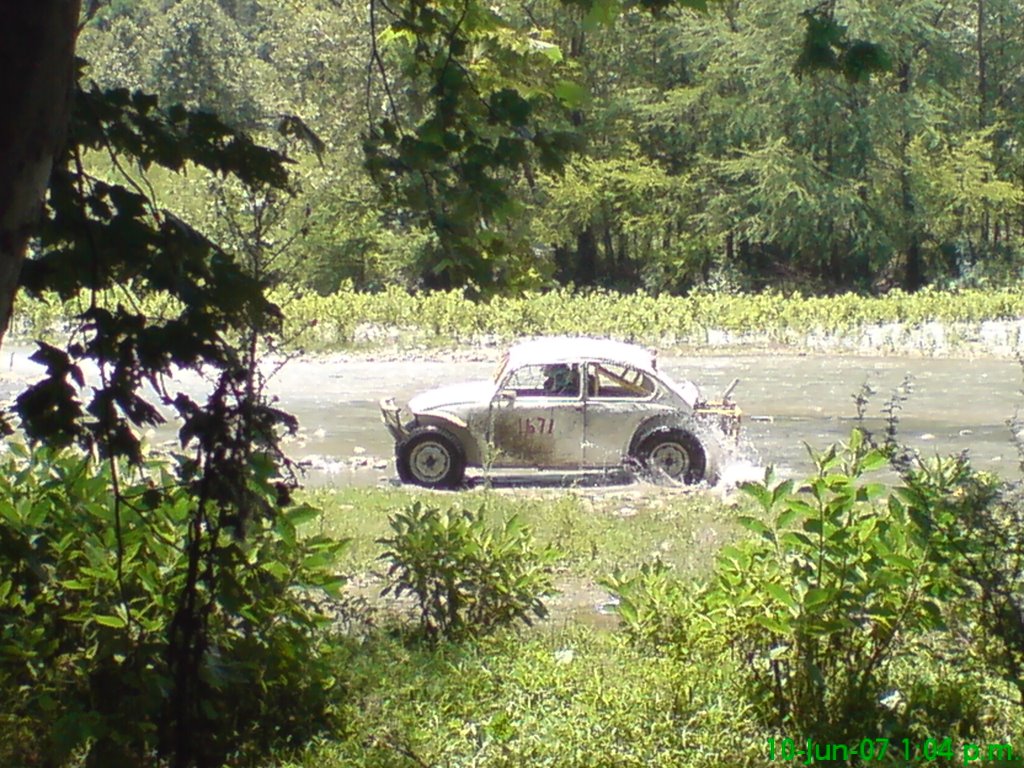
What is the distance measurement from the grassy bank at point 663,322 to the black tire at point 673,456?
1290 centimetres

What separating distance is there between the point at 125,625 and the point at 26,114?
7.14ft

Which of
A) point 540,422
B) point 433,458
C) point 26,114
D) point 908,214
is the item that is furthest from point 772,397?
point 908,214

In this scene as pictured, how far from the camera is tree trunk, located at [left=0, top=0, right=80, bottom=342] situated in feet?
6.96

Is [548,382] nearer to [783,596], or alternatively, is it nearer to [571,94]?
[571,94]

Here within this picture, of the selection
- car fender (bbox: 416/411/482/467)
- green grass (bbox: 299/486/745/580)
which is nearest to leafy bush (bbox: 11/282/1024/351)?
car fender (bbox: 416/411/482/467)

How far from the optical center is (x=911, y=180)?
126 feet

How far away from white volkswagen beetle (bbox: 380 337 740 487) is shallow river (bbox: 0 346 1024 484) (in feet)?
3.14

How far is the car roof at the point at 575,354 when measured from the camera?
12.3 m

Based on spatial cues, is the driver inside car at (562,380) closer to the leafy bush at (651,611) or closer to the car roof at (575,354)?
the car roof at (575,354)

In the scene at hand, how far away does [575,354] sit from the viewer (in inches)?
488

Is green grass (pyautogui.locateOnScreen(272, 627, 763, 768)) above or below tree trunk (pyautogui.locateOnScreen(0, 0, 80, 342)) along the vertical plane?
below

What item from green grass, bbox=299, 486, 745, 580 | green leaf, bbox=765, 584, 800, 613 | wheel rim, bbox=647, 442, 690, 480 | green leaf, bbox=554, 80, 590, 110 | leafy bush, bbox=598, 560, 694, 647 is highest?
→ green leaf, bbox=554, 80, 590, 110

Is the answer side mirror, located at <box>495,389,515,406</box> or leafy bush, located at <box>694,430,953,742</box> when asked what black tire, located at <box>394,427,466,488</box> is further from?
leafy bush, located at <box>694,430,953,742</box>

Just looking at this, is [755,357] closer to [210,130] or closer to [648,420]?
[648,420]
